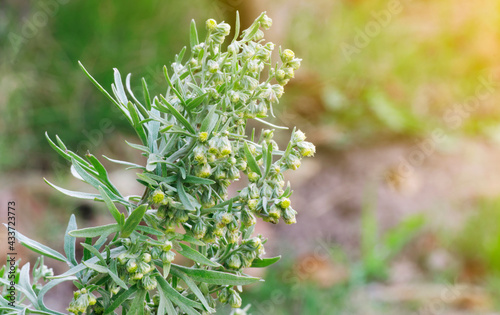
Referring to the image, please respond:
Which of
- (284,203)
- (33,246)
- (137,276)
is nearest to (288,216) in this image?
(284,203)

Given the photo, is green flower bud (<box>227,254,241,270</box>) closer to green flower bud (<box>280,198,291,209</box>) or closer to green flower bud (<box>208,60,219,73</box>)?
green flower bud (<box>280,198,291,209</box>)

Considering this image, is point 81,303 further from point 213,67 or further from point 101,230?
point 213,67

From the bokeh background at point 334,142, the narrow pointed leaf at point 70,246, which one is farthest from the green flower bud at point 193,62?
the bokeh background at point 334,142

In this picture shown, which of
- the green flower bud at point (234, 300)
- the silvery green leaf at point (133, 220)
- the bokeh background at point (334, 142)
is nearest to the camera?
the silvery green leaf at point (133, 220)

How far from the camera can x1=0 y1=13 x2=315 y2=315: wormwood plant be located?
793mm

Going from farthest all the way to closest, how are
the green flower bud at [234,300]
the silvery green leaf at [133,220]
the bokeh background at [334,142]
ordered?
the bokeh background at [334,142] → the green flower bud at [234,300] → the silvery green leaf at [133,220]

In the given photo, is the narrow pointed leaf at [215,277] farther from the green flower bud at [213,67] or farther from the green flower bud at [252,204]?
the green flower bud at [213,67]

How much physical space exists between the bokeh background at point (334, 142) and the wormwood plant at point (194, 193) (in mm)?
1868

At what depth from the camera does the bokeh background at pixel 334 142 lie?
139 inches

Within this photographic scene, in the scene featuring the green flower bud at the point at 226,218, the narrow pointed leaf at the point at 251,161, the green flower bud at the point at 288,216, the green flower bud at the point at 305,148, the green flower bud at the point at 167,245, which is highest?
the green flower bud at the point at 305,148

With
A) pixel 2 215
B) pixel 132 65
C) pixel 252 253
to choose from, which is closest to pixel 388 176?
pixel 132 65

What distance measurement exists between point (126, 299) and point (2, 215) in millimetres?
2404

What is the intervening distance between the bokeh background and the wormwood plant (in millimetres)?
1868

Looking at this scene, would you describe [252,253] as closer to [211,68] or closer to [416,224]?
[211,68]
